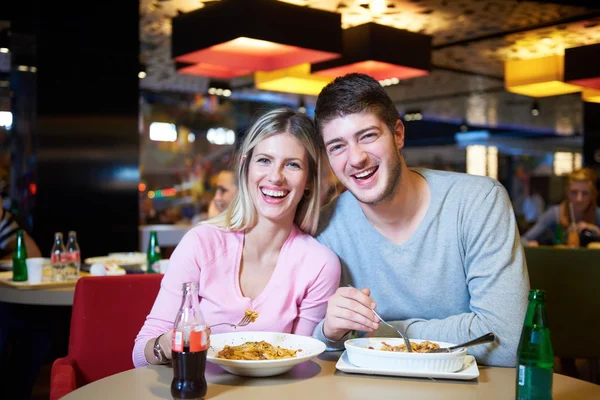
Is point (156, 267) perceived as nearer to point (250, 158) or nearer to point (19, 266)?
point (19, 266)

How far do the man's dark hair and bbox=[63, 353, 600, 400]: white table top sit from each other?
0.73 metres

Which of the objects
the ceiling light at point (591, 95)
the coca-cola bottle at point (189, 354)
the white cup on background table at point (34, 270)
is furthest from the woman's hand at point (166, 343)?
the ceiling light at point (591, 95)

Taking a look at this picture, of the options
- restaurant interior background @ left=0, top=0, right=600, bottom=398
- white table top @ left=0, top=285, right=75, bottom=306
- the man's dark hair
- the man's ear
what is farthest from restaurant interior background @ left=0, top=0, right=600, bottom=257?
white table top @ left=0, top=285, right=75, bottom=306

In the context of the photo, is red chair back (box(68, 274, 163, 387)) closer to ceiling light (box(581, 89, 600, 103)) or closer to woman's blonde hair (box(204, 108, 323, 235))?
woman's blonde hair (box(204, 108, 323, 235))

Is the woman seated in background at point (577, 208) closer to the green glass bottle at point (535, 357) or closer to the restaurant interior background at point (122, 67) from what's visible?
the restaurant interior background at point (122, 67)

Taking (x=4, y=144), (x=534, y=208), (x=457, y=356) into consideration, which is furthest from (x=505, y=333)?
(x=534, y=208)

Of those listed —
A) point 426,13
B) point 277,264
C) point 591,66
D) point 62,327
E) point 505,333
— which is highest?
point 426,13

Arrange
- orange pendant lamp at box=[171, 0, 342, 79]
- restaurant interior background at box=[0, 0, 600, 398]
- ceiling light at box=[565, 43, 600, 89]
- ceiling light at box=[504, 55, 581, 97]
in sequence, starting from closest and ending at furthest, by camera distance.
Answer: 1. orange pendant lamp at box=[171, 0, 342, 79]
2. restaurant interior background at box=[0, 0, 600, 398]
3. ceiling light at box=[565, 43, 600, 89]
4. ceiling light at box=[504, 55, 581, 97]

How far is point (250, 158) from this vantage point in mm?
2094

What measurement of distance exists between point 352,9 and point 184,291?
554 centimetres

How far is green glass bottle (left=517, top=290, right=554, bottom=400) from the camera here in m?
1.33

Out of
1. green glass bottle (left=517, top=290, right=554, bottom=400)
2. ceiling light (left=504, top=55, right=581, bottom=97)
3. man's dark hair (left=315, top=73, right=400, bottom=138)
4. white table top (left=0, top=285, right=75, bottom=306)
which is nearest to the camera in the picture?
green glass bottle (left=517, top=290, right=554, bottom=400)

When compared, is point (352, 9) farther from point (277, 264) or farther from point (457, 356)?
point (457, 356)

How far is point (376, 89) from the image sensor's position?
1907 mm
